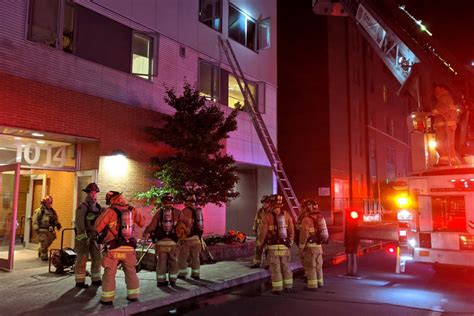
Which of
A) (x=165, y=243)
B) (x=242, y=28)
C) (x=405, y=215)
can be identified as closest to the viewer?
(x=165, y=243)

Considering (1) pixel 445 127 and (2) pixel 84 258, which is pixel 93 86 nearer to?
(2) pixel 84 258

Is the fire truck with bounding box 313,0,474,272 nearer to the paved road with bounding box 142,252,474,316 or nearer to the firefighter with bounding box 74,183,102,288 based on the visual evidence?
the paved road with bounding box 142,252,474,316

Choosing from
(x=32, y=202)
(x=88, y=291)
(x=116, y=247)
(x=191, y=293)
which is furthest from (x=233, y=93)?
(x=116, y=247)

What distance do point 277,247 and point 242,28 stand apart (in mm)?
11821

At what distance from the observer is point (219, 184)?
11984mm

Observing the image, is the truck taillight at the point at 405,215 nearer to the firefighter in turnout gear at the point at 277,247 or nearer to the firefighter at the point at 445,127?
the firefighter at the point at 445,127

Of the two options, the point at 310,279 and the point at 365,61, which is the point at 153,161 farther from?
the point at 365,61

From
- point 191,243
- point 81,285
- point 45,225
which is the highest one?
point 45,225

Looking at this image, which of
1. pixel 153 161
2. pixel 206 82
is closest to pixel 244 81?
pixel 206 82

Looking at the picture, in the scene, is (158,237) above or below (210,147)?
below

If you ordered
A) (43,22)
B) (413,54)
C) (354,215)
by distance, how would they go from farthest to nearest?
(43,22) → (413,54) → (354,215)

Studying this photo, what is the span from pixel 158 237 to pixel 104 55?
6.10 meters

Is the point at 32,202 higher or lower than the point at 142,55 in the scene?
lower

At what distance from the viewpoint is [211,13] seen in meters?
15.7
